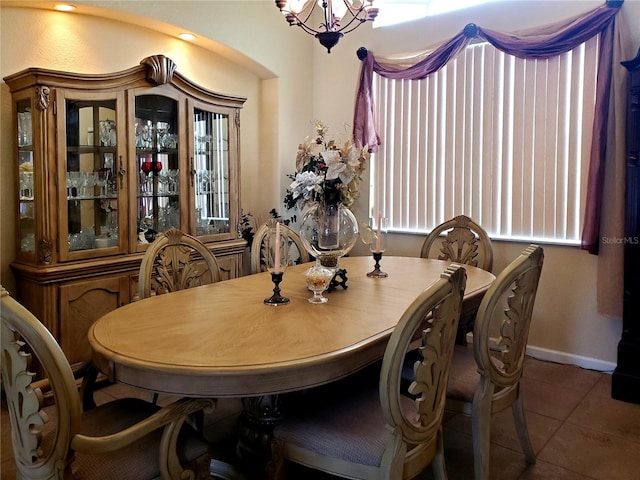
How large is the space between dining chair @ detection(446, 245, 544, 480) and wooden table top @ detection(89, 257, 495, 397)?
10.0 inches

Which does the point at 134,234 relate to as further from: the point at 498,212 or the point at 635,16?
the point at 635,16

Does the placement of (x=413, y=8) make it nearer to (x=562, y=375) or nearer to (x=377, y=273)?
(x=377, y=273)

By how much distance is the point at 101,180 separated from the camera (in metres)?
3.31

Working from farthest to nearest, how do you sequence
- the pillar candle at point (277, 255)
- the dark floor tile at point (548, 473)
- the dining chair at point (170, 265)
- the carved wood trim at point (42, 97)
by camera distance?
the carved wood trim at point (42, 97) → the dining chair at point (170, 265) → the dark floor tile at point (548, 473) → the pillar candle at point (277, 255)

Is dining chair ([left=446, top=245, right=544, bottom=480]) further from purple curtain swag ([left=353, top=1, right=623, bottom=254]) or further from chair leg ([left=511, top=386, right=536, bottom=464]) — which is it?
purple curtain swag ([left=353, top=1, right=623, bottom=254])

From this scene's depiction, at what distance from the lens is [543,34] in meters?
3.59

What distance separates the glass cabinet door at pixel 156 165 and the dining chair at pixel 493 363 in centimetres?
231

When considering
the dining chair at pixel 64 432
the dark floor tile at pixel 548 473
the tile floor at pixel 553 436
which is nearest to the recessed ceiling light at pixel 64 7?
the tile floor at pixel 553 436

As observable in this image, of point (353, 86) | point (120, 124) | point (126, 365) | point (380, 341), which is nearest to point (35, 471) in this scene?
point (126, 365)

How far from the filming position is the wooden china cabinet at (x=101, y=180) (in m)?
2.98

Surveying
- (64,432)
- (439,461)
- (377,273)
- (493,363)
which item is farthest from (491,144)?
(64,432)

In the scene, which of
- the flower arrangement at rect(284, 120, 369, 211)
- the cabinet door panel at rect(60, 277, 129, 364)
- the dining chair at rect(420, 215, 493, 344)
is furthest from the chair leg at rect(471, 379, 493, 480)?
the cabinet door panel at rect(60, 277, 129, 364)

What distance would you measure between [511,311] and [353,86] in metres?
3.19

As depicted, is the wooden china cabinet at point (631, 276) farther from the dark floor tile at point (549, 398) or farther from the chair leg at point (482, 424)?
the chair leg at point (482, 424)
